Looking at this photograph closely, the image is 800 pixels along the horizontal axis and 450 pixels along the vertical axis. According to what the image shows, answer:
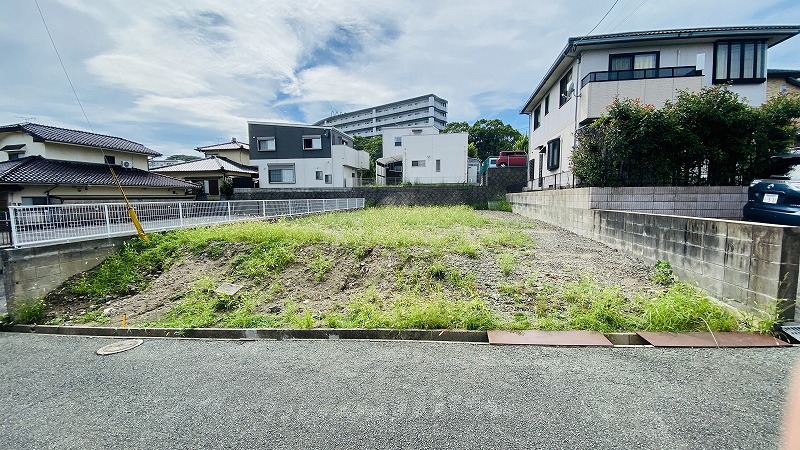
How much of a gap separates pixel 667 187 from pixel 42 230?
11669 mm

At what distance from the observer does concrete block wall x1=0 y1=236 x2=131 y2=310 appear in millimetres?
4344

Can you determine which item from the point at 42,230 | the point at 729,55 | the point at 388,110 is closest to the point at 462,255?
the point at 42,230

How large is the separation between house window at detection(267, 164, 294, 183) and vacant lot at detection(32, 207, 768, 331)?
1895 cm

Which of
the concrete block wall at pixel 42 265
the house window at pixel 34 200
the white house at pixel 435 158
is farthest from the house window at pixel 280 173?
the concrete block wall at pixel 42 265

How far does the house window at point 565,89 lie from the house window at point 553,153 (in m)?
1.49

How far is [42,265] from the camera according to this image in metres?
4.73

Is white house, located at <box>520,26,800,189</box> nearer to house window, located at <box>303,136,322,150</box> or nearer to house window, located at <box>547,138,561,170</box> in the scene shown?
house window, located at <box>547,138,561,170</box>

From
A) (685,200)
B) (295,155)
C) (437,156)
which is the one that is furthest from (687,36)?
(295,155)

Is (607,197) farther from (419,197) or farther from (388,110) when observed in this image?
(388,110)

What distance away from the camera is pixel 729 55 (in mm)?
10898

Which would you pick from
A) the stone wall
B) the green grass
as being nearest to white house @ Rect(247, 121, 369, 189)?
the stone wall

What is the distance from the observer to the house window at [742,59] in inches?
428

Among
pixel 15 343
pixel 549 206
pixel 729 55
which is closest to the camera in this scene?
pixel 15 343

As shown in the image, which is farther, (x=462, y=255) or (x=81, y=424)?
(x=462, y=255)
